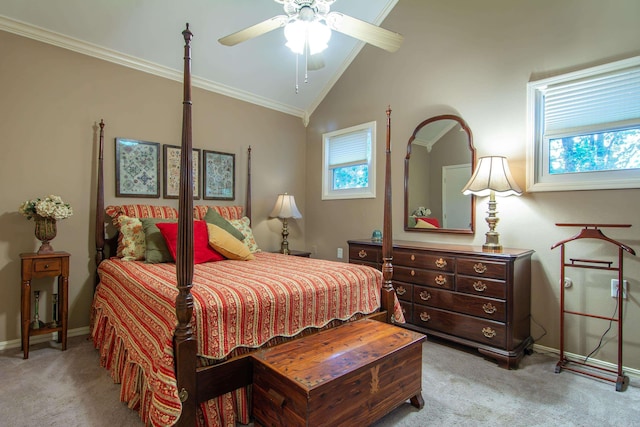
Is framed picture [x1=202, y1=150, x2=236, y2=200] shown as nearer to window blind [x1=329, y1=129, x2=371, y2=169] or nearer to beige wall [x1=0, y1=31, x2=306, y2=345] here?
beige wall [x1=0, y1=31, x2=306, y2=345]

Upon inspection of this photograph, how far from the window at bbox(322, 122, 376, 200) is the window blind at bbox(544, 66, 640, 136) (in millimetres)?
1745

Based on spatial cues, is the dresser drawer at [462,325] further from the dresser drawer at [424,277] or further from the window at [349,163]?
the window at [349,163]

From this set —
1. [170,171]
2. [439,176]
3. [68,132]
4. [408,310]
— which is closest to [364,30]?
[439,176]

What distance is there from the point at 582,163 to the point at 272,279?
2476mm

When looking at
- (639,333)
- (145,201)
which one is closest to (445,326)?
(639,333)

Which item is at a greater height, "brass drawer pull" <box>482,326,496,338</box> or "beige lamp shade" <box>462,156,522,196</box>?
"beige lamp shade" <box>462,156,522,196</box>

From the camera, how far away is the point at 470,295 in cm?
260

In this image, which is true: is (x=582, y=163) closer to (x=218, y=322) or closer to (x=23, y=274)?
(x=218, y=322)

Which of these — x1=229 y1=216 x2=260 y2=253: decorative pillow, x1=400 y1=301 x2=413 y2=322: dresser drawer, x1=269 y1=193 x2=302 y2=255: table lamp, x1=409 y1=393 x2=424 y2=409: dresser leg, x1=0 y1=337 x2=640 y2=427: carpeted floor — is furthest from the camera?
x1=269 y1=193 x2=302 y2=255: table lamp

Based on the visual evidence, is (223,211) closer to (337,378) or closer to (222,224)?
(222,224)

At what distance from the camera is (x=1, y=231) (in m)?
2.64

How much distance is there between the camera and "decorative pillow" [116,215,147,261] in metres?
2.80

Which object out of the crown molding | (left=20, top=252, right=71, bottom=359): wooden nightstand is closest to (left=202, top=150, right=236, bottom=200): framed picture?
the crown molding

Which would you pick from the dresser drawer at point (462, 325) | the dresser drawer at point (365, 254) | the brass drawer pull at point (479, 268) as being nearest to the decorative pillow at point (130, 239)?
→ the dresser drawer at point (365, 254)
